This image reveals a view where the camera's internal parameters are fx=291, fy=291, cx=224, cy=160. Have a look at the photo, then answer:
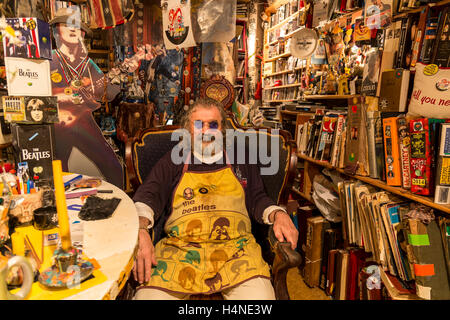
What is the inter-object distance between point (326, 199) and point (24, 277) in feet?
6.39

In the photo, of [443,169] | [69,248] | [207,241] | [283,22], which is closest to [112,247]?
[69,248]

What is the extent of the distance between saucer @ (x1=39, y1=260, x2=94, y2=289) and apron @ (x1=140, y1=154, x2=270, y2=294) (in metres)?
0.60

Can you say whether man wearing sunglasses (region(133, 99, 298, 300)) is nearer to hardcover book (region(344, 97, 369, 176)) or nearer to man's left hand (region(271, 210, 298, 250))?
man's left hand (region(271, 210, 298, 250))

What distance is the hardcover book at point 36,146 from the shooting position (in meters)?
1.38

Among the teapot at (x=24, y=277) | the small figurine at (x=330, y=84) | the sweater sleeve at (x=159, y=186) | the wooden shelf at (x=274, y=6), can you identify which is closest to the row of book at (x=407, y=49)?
the small figurine at (x=330, y=84)

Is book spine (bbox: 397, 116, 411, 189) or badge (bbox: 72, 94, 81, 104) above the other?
badge (bbox: 72, 94, 81, 104)

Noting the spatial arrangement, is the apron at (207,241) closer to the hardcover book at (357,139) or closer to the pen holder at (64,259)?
the pen holder at (64,259)

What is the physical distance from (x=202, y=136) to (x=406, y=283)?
4.24ft

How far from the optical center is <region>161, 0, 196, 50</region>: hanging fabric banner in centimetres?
217

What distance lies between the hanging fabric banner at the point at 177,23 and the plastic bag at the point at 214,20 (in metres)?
0.28

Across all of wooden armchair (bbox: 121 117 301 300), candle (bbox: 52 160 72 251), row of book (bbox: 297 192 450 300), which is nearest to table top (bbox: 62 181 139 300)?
candle (bbox: 52 160 72 251)

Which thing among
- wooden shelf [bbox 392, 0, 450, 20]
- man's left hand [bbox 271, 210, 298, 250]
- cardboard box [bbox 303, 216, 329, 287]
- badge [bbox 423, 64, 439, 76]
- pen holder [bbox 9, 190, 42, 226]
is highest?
wooden shelf [bbox 392, 0, 450, 20]

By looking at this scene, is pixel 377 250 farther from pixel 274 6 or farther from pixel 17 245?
pixel 274 6

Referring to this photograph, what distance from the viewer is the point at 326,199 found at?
2139 millimetres
